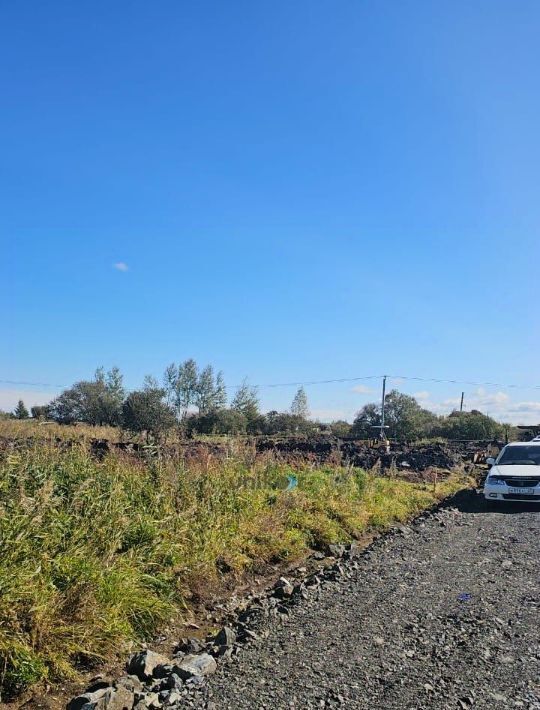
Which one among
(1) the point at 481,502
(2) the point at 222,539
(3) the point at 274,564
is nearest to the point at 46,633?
(2) the point at 222,539

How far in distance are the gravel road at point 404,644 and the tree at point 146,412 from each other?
24027mm

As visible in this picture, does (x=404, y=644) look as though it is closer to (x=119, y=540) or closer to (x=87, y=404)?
(x=119, y=540)

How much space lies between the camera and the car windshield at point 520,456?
629 inches

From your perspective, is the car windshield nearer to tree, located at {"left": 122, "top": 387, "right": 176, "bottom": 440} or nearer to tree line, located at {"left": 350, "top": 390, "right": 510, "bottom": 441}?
tree, located at {"left": 122, "top": 387, "right": 176, "bottom": 440}

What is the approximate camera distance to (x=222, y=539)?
8219mm

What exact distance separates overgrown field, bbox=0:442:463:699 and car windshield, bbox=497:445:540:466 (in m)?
5.89

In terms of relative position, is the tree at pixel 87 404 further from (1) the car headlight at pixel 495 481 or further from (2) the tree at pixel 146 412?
(1) the car headlight at pixel 495 481

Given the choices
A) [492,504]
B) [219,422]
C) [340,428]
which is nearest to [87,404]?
[219,422]

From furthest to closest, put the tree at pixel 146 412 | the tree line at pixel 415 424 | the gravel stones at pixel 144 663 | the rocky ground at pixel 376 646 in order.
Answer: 1. the tree line at pixel 415 424
2. the tree at pixel 146 412
3. the gravel stones at pixel 144 663
4. the rocky ground at pixel 376 646

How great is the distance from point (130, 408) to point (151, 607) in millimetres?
28500

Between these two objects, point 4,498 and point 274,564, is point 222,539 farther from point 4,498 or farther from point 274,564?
point 4,498

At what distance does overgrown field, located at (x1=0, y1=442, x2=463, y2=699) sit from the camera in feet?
15.7

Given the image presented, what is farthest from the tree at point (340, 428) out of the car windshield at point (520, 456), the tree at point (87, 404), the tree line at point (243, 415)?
the car windshield at point (520, 456)

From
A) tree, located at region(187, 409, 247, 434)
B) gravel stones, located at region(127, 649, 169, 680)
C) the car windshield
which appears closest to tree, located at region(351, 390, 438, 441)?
tree, located at region(187, 409, 247, 434)
